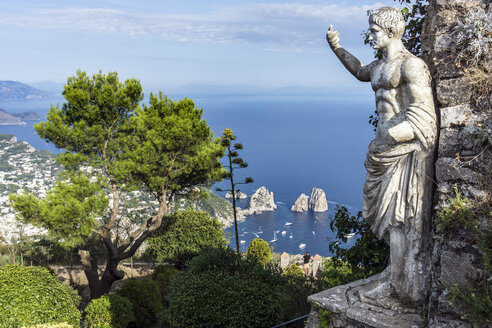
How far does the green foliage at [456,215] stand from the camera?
129 inches

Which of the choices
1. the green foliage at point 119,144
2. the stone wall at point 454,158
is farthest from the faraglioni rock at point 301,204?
the stone wall at point 454,158

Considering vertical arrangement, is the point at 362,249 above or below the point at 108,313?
above

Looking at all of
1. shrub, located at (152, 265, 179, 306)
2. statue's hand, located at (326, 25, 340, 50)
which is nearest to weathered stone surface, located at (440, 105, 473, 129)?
statue's hand, located at (326, 25, 340, 50)

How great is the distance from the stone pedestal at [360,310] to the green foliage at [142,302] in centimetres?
826

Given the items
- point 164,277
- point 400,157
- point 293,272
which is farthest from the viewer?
point 164,277

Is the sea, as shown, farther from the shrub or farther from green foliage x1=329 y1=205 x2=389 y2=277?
the shrub

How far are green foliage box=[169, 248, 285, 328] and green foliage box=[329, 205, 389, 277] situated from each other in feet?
4.66

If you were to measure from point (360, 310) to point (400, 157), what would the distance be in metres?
1.49

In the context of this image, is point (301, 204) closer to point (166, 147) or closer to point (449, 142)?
point (166, 147)

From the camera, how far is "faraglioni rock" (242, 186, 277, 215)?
63.4 m

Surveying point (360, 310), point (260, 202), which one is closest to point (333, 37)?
point (360, 310)

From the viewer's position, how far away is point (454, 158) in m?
3.47

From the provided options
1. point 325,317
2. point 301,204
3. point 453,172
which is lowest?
point 301,204

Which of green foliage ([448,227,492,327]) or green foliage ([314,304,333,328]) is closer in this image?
green foliage ([448,227,492,327])
